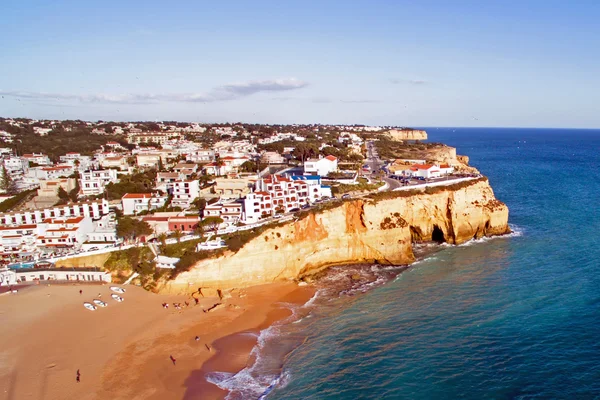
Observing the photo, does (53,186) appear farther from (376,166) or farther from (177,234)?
(376,166)

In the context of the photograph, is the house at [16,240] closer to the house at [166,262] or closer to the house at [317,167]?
the house at [166,262]

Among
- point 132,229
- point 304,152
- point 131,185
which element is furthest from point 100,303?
point 304,152

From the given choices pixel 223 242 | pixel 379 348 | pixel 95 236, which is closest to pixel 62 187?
pixel 95 236

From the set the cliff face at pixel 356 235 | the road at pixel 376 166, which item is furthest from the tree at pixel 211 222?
the road at pixel 376 166

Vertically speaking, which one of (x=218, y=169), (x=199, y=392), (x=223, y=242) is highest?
(x=218, y=169)

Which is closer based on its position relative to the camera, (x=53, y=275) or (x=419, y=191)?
(x=53, y=275)

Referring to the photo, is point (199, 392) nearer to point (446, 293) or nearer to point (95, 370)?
point (95, 370)
